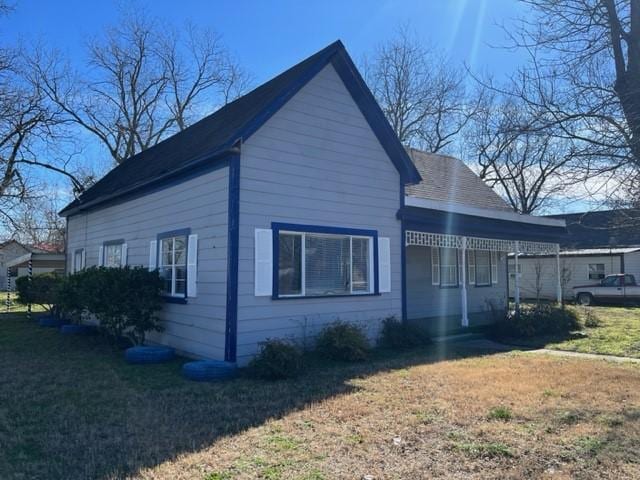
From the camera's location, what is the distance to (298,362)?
8102mm

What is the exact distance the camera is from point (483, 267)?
55.6 ft

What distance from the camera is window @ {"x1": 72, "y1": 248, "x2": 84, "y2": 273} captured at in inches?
650

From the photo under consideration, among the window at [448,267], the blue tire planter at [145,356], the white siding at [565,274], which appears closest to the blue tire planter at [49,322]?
the blue tire planter at [145,356]

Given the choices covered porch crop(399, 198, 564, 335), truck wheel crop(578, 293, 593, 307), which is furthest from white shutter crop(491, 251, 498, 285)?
truck wheel crop(578, 293, 593, 307)

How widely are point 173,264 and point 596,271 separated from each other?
951 inches

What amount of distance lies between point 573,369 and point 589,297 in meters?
17.8

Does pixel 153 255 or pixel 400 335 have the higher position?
pixel 153 255

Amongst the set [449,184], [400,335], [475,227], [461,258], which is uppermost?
[449,184]

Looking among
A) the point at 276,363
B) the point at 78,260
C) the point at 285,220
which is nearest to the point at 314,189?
the point at 285,220

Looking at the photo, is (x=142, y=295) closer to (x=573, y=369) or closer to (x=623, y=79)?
(x=573, y=369)

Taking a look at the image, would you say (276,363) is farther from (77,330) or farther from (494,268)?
(494,268)

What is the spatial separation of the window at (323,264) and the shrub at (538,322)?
410 centimetres

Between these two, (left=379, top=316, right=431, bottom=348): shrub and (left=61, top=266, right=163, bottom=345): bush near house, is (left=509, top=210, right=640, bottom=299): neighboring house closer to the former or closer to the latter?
(left=379, top=316, right=431, bottom=348): shrub

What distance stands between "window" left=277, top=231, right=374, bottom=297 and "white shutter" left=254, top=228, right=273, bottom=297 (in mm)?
293
